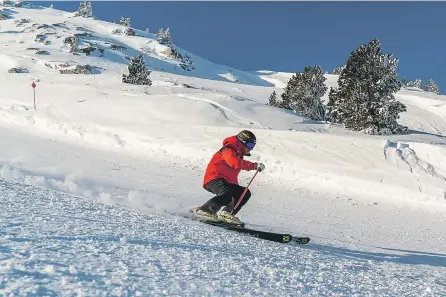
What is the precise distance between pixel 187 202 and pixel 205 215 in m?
2.29

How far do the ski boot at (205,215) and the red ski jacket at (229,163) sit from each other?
0.51m

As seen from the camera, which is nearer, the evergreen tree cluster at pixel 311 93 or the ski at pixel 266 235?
the ski at pixel 266 235

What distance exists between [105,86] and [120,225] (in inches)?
1039

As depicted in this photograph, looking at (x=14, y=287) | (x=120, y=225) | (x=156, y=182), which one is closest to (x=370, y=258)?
(x=120, y=225)

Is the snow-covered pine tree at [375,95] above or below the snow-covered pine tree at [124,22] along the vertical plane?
below

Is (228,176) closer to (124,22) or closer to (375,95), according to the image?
(375,95)

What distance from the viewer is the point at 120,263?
11.8 feet

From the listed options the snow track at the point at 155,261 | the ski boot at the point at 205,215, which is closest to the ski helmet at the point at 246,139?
the ski boot at the point at 205,215

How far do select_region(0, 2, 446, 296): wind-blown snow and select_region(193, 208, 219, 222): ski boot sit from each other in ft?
1.67

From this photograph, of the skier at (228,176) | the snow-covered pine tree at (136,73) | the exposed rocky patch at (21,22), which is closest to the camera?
the skier at (228,176)

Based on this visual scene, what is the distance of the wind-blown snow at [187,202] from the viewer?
3.64 metres

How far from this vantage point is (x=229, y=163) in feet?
22.4

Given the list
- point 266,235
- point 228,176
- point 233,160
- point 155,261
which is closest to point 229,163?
point 233,160

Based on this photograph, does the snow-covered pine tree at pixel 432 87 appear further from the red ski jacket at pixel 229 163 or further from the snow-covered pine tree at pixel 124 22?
the red ski jacket at pixel 229 163
